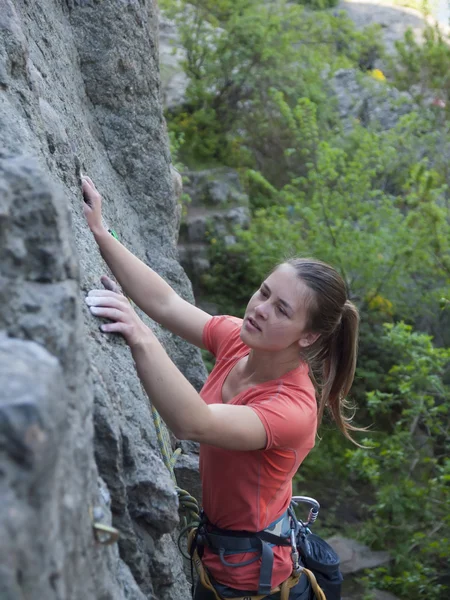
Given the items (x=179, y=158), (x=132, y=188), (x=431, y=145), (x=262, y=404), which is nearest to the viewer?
(x=262, y=404)

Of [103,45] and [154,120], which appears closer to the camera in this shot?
[103,45]

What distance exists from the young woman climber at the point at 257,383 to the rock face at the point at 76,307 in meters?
0.15

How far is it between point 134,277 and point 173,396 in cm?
76

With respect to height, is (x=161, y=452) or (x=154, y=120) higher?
(x=154, y=120)

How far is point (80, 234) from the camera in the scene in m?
2.18

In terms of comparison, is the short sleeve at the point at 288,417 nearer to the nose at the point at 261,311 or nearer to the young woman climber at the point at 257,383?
the young woman climber at the point at 257,383

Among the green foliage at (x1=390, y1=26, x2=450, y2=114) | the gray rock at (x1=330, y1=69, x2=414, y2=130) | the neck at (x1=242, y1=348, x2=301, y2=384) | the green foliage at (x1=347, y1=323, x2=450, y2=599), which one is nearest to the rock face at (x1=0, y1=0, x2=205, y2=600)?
the neck at (x1=242, y1=348, x2=301, y2=384)

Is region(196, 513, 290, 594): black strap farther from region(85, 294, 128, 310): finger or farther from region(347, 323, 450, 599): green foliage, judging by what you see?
region(347, 323, 450, 599): green foliage

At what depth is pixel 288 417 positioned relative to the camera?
214 cm

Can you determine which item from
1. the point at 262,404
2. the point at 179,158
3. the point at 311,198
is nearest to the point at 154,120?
the point at 262,404

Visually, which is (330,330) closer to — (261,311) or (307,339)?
(307,339)

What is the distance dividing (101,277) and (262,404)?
587 millimetres

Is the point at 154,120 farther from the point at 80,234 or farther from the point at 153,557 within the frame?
the point at 153,557

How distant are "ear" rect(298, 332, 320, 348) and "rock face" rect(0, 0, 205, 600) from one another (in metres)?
0.59
